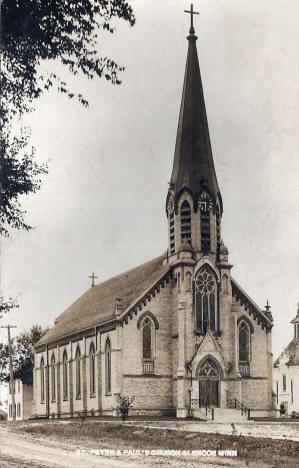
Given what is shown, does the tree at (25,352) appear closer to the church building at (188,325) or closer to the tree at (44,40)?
the church building at (188,325)

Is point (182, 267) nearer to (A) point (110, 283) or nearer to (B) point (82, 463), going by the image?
(A) point (110, 283)

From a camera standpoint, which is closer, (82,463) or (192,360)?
(82,463)

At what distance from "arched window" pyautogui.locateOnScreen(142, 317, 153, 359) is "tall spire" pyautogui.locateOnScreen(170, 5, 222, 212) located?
8754 millimetres

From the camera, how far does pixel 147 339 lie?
180 ft

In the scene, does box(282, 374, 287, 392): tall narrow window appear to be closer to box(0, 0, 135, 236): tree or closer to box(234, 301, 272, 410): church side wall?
box(234, 301, 272, 410): church side wall

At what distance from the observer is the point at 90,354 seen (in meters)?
60.0

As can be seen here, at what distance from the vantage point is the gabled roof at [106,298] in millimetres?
56906

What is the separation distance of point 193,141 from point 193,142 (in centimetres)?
7

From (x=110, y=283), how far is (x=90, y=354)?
33.7 feet

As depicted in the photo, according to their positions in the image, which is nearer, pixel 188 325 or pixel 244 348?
pixel 188 325

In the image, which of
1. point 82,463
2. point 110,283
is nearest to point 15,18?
point 82,463

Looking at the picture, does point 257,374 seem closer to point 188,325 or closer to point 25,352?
point 188,325

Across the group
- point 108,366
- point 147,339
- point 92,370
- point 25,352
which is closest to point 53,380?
point 92,370

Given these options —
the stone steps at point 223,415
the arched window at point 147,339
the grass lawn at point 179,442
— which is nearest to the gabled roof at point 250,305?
the arched window at point 147,339
